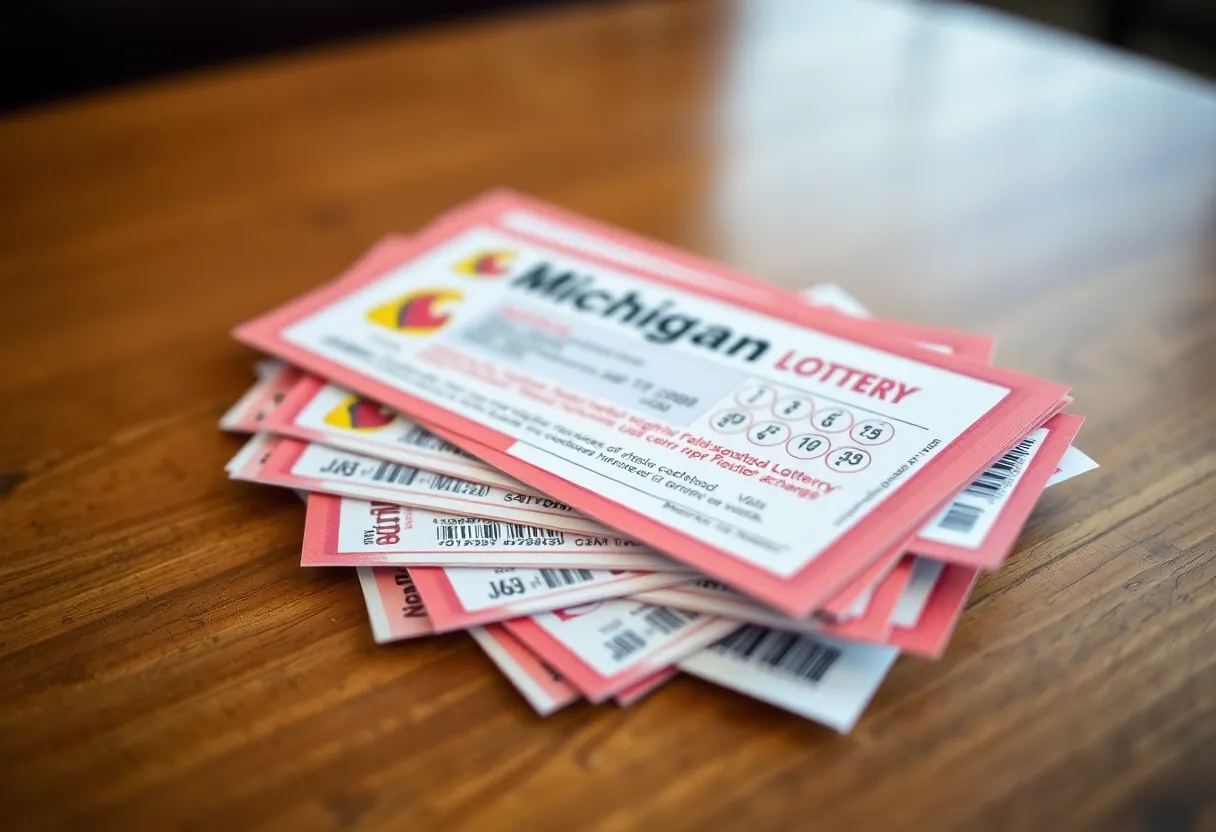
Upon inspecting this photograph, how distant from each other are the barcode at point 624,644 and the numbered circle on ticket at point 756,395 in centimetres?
16

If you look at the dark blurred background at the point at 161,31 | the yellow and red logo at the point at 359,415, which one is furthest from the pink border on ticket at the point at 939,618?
the dark blurred background at the point at 161,31

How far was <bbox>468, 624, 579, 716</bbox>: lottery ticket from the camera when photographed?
0.49m

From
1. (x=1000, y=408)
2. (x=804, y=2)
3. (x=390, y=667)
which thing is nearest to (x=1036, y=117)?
(x=804, y=2)

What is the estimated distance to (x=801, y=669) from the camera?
0.48 metres

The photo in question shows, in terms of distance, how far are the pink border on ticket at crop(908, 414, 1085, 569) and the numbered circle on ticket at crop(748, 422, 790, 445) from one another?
98 mm

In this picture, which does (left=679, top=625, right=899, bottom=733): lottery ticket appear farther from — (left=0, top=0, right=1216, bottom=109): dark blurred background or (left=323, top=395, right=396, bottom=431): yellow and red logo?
(left=0, top=0, right=1216, bottom=109): dark blurred background

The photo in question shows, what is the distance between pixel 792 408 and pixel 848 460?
2.2 inches

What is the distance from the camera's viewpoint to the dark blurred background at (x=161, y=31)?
146 cm

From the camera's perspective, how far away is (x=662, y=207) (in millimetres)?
898

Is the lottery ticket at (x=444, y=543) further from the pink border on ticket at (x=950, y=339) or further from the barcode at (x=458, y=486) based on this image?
the pink border on ticket at (x=950, y=339)

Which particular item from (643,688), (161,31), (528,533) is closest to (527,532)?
(528,533)

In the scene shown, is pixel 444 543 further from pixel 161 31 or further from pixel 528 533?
pixel 161 31

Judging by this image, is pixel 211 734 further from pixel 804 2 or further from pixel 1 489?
pixel 804 2

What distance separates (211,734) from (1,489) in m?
0.26
